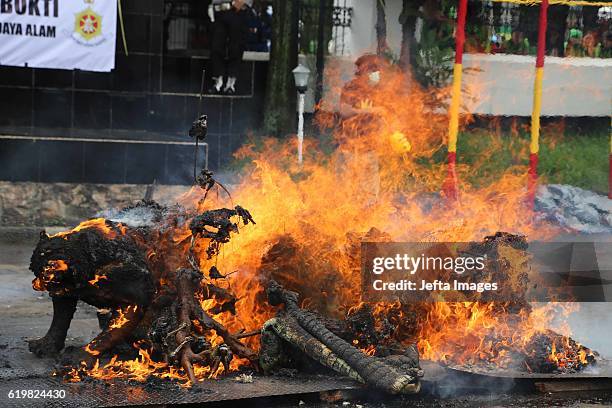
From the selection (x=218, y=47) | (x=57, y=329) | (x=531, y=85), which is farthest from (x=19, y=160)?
(x=531, y=85)

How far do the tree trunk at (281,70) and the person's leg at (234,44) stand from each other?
1.52 ft

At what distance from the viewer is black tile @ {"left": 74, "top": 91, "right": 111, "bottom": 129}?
15.9 m

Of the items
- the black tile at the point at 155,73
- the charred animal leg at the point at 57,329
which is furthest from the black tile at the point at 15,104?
the charred animal leg at the point at 57,329

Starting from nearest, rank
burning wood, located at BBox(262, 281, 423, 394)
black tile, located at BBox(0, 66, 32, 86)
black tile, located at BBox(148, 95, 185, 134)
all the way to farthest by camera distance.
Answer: burning wood, located at BBox(262, 281, 423, 394)
black tile, located at BBox(0, 66, 32, 86)
black tile, located at BBox(148, 95, 185, 134)

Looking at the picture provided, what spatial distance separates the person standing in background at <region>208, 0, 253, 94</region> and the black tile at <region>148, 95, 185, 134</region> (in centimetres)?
55

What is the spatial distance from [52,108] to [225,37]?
274 cm

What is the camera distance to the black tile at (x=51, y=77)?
623 inches

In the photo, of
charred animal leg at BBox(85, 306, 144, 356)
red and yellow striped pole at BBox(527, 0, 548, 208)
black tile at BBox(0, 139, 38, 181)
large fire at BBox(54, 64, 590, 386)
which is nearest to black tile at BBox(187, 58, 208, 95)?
black tile at BBox(0, 139, 38, 181)

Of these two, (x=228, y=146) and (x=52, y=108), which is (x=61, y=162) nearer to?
(x=52, y=108)

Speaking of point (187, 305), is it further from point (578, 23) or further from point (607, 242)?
point (578, 23)

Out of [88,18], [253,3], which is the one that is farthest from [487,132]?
[88,18]

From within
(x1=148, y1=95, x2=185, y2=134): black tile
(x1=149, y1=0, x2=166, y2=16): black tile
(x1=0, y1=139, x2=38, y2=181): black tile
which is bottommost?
(x1=0, y1=139, x2=38, y2=181): black tile

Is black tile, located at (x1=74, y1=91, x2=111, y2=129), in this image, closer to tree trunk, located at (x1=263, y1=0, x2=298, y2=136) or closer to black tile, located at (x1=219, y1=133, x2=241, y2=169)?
black tile, located at (x1=219, y1=133, x2=241, y2=169)

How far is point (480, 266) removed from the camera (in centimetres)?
884
